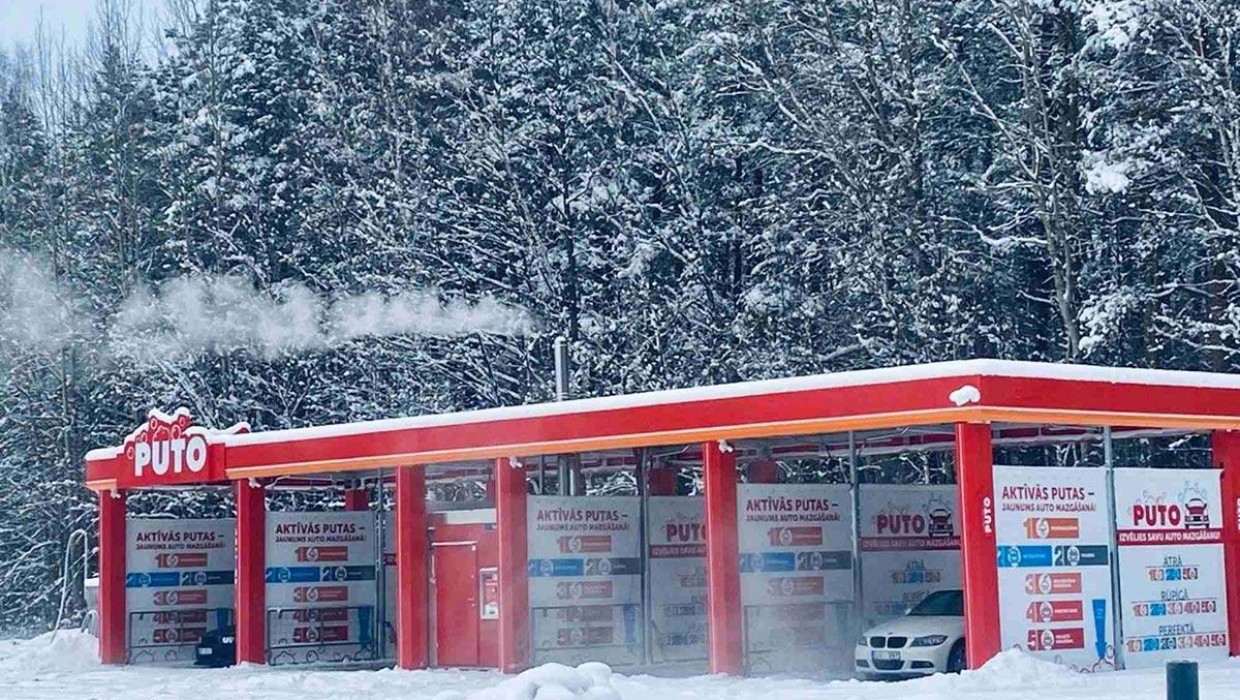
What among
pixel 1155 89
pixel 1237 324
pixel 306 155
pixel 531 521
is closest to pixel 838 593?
pixel 531 521

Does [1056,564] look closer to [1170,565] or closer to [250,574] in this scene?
[1170,565]

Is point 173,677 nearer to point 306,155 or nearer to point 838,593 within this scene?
point 838,593

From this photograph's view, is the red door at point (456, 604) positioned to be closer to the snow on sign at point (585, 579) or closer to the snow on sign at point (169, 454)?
the snow on sign at point (585, 579)

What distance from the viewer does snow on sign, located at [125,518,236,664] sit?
3409 cm

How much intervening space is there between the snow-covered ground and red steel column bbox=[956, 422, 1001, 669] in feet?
1.01

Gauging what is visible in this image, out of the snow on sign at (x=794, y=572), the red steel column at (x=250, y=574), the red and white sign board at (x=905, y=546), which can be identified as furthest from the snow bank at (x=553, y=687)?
the red steel column at (x=250, y=574)

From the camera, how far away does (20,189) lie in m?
55.9

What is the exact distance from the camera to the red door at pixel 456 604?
28.1 meters

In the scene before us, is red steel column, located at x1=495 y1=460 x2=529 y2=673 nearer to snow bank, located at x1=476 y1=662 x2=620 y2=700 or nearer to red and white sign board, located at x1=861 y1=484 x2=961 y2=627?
red and white sign board, located at x1=861 y1=484 x2=961 y2=627

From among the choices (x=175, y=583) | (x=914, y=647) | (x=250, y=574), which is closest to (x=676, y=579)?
(x=914, y=647)

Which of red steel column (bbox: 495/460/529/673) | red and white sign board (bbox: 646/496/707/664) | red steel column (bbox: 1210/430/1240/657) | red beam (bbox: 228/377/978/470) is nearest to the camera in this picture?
red beam (bbox: 228/377/978/470)

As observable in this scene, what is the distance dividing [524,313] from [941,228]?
1035 cm

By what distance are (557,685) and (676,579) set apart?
1263cm

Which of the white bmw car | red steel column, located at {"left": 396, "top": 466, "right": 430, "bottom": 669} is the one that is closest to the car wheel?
the white bmw car
